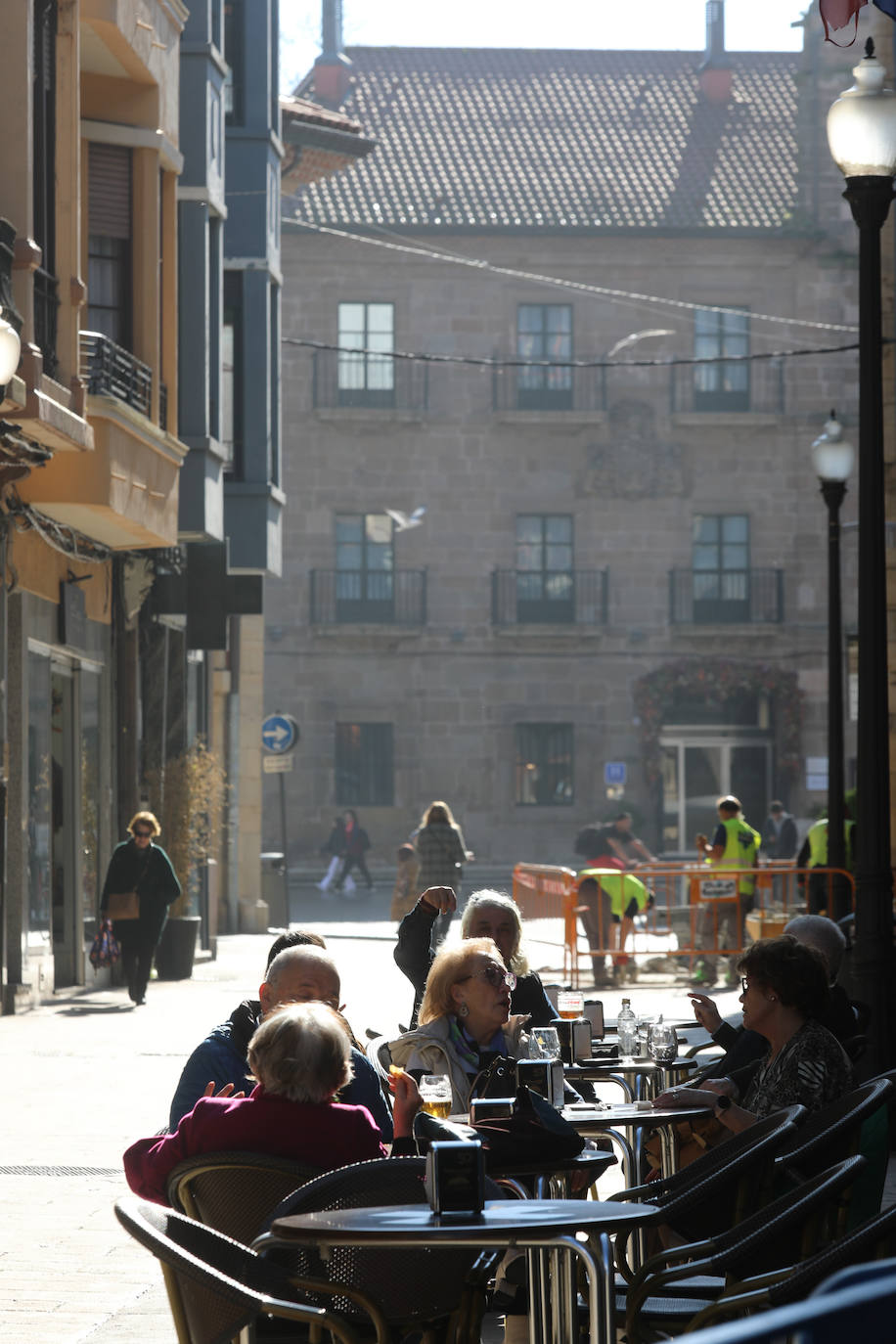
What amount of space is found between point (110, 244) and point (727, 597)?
29.0 meters

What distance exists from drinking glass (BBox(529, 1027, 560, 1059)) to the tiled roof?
4217 cm

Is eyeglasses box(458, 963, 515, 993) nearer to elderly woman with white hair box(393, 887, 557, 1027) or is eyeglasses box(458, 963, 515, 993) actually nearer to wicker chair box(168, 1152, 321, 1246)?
elderly woman with white hair box(393, 887, 557, 1027)

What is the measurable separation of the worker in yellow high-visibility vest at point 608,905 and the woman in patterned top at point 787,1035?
47.8ft

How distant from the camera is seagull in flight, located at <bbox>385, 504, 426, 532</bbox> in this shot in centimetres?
4588

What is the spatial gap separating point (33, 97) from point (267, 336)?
858cm

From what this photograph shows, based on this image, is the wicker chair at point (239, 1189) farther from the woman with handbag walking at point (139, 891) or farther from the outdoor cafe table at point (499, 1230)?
the woman with handbag walking at point (139, 891)

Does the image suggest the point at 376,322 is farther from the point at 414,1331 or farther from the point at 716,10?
the point at 414,1331

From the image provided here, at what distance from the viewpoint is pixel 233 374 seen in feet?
80.7

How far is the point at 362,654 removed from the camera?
1825 inches

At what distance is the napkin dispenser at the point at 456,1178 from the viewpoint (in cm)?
434

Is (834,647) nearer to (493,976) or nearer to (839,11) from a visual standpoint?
(839,11)

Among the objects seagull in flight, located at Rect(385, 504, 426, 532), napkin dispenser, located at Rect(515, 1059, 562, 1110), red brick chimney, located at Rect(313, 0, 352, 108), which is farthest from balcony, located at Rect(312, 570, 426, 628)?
napkin dispenser, located at Rect(515, 1059, 562, 1110)

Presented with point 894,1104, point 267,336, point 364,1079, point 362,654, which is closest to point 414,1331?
point 364,1079

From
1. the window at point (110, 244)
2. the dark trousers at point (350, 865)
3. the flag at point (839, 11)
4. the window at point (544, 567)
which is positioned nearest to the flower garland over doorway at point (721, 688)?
the window at point (544, 567)
